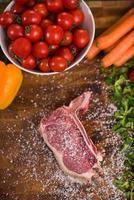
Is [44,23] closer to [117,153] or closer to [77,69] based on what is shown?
[77,69]

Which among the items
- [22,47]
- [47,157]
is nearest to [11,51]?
[22,47]

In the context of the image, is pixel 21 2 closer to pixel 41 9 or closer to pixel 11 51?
pixel 41 9

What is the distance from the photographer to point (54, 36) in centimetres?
179

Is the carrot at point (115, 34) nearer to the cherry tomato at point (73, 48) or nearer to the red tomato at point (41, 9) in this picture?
→ the cherry tomato at point (73, 48)

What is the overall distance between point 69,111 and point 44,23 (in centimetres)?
33

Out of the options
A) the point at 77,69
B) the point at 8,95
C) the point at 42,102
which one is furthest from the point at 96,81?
the point at 8,95

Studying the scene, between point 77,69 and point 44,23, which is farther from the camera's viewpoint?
point 77,69

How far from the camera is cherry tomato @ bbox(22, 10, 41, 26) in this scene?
1800 mm

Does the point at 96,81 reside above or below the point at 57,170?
above

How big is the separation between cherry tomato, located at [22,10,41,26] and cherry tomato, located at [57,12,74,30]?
0.07m

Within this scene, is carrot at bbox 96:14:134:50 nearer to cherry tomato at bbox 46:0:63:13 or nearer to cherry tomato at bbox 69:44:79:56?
cherry tomato at bbox 69:44:79:56

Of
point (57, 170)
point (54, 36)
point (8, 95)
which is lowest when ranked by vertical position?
point (57, 170)

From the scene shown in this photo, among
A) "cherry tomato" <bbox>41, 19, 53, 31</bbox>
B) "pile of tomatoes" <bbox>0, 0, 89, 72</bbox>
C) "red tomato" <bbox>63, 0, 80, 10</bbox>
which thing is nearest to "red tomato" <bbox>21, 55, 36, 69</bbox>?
"pile of tomatoes" <bbox>0, 0, 89, 72</bbox>

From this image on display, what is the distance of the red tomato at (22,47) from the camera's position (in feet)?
5.86
